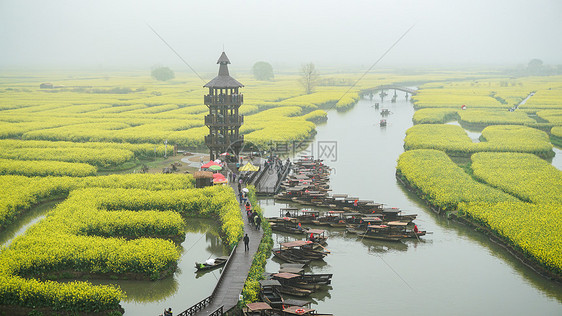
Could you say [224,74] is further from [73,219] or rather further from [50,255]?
[50,255]

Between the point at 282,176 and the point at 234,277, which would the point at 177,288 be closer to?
the point at 234,277

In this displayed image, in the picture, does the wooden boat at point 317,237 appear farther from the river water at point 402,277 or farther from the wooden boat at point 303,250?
the river water at point 402,277

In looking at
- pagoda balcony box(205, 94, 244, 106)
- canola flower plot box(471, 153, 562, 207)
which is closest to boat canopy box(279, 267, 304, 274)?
canola flower plot box(471, 153, 562, 207)

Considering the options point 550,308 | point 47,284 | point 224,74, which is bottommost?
point 550,308

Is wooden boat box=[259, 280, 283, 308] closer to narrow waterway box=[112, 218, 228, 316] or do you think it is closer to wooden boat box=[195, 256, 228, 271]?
narrow waterway box=[112, 218, 228, 316]

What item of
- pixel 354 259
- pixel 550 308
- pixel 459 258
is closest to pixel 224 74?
pixel 354 259

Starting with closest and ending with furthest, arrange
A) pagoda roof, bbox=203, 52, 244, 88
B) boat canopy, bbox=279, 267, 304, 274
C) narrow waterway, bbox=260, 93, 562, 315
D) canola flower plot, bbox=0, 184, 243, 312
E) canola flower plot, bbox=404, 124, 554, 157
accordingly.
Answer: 1. canola flower plot, bbox=0, 184, 243, 312
2. narrow waterway, bbox=260, 93, 562, 315
3. boat canopy, bbox=279, 267, 304, 274
4. pagoda roof, bbox=203, 52, 244, 88
5. canola flower plot, bbox=404, 124, 554, 157

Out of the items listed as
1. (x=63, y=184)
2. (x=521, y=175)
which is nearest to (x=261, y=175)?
(x=63, y=184)
